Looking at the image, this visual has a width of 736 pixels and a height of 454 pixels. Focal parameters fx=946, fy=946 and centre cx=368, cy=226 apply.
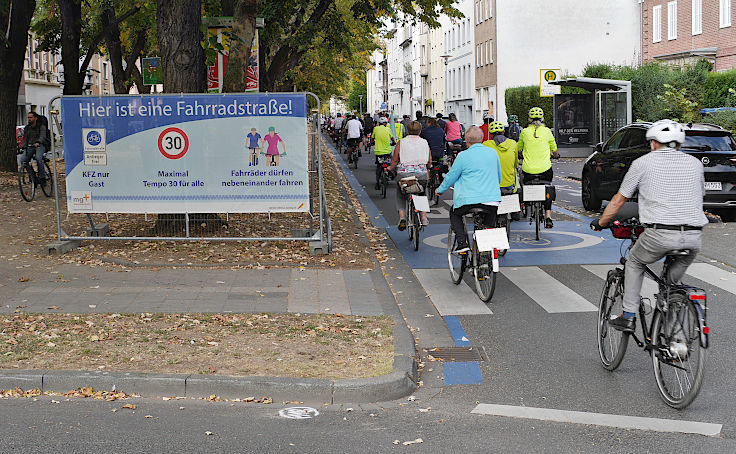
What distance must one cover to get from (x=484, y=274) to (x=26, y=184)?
494 inches

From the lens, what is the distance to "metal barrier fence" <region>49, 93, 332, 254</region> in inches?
498

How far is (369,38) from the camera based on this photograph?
41969 mm

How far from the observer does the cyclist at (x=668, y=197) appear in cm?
591

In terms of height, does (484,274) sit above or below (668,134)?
below

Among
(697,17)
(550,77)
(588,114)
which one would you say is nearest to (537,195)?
(550,77)

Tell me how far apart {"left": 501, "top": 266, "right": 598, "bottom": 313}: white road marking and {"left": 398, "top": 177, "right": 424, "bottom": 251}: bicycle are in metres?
2.00

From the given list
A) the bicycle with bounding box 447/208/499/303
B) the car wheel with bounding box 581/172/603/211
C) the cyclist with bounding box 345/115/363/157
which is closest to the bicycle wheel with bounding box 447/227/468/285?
the bicycle with bounding box 447/208/499/303

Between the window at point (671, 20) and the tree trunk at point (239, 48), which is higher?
the window at point (671, 20)

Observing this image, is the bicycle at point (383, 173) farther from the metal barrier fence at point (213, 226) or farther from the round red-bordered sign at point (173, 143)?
the round red-bordered sign at point (173, 143)

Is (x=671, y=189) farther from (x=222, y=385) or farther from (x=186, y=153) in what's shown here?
(x=186, y=153)

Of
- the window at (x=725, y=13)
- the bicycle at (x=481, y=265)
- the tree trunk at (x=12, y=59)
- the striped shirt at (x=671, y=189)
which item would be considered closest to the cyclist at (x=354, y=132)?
the tree trunk at (x=12, y=59)

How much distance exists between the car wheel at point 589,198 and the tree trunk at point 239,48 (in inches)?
280

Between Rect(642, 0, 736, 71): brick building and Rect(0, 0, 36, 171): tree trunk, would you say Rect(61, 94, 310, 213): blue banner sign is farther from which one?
Rect(642, 0, 736, 71): brick building

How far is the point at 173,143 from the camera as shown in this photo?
1244cm
